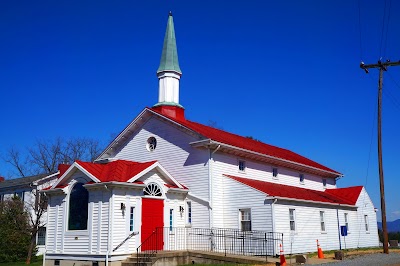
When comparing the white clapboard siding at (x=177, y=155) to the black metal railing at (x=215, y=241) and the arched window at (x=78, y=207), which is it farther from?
the arched window at (x=78, y=207)

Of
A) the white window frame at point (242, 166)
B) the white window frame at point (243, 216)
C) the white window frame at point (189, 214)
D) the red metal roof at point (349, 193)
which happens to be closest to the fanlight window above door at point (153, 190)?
the white window frame at point (189, 214)

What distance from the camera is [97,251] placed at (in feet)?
68.4

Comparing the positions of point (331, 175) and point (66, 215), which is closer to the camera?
point (66, 215)

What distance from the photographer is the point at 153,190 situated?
23406 mm

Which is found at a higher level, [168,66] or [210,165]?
[168,66]

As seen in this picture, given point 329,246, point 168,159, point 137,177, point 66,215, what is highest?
point 168,159

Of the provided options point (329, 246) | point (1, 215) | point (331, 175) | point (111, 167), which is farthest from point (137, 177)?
point (331, 175)

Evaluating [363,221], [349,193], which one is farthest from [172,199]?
[363,221]

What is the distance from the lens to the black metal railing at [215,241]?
23.1 metres

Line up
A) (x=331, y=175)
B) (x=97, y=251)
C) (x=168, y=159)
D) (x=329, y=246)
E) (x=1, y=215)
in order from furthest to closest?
(x=331, y=175) → (x=1, y=215) → (x=329, y=246) → (x=168, y=159) → (x=97, y=251)

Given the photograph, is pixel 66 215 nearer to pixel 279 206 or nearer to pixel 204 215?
pixel 204 215

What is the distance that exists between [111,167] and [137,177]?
177 centimetres

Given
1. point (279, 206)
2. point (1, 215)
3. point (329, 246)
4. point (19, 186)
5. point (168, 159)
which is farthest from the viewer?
point (19, 186)

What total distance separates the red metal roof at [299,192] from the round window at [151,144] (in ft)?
17.7
